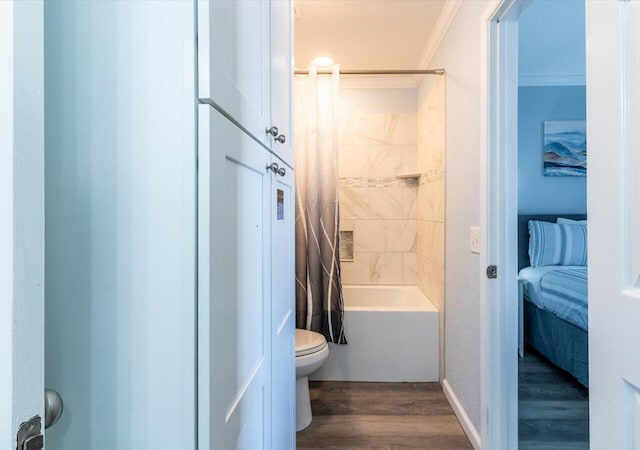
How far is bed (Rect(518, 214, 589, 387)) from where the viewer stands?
2.32 meters

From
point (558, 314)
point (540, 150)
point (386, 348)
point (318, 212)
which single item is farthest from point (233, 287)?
point (540, 150)

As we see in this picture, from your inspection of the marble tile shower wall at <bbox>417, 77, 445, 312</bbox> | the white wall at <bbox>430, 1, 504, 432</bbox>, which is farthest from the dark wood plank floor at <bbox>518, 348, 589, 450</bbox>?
the marble tile shower wall at <bbox>417, 77, 445, 312</bbox>

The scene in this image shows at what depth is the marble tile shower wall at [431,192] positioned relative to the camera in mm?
2398

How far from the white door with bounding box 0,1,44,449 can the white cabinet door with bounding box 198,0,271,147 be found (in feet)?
0.81

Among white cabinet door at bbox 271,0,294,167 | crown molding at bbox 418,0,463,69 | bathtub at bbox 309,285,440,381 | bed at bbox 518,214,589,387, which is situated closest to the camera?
white cabinet door at bbox 271,0,294,167

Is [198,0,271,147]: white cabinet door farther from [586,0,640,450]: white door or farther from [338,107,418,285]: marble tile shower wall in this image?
[338,107,418,285]: marble tile shower wall

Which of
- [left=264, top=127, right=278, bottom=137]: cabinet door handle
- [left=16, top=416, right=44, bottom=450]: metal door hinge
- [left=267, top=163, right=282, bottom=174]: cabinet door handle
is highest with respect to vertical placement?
[left=264, top=127, right=278, bottom=137]: cabinet door handle

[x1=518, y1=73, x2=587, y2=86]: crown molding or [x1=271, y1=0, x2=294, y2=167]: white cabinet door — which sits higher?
[x1=518, y1=73, x2=587, y2=86]: crown molding

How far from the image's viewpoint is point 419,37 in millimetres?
2496

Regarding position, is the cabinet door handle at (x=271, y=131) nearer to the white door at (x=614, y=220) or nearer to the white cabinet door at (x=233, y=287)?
the white cabinet door at (x=233, y=287)

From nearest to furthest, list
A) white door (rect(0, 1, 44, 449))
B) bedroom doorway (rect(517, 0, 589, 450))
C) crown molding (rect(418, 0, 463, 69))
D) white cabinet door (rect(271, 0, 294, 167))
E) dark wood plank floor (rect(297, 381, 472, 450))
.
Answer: white door (rect(0, 1, 44, 449)) → white cabinet door (rect(271, 0, 294, 167)) → dark wood plank floor (rect(297, 381, 472, 450)) → crown molding (rect(418, 0, 463, 69)) → bedroom doorway (rect(517, 0, 589, 450))

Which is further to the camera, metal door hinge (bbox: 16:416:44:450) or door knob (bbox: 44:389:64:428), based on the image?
door knob (bbox: 44:389:64:428)

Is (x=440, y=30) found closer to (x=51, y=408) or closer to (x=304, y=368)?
(x=304, y=368)

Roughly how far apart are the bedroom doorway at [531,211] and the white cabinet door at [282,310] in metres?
0.86
